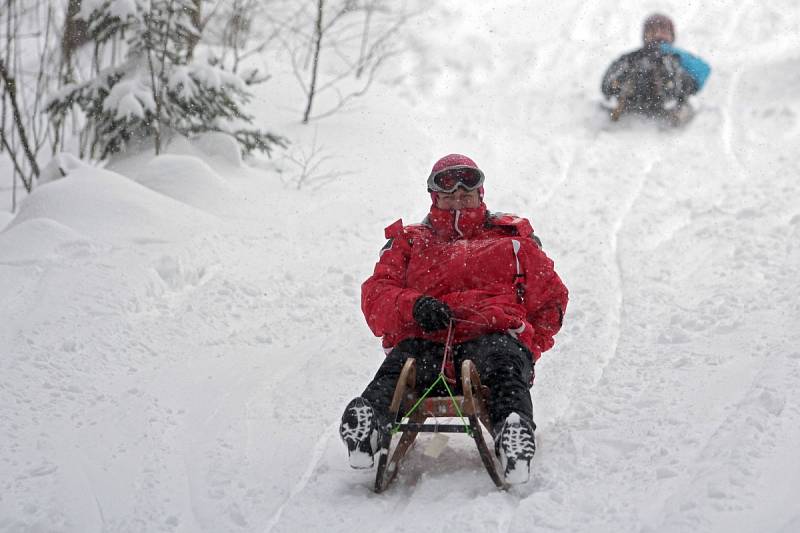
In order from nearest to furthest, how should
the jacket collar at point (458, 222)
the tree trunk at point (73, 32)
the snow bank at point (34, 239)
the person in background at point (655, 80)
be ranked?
the jacket collar at point (458, 222)
the snow bank at point (34, 239)
the tree trunk at point (73, 32)
the person in background at point (655, 80)

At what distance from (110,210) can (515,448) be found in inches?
147

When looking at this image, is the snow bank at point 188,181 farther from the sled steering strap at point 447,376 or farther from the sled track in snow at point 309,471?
the sled steering strap at point 447,376

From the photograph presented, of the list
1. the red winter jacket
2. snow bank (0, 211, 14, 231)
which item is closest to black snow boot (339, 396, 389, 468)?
the red winter jacket

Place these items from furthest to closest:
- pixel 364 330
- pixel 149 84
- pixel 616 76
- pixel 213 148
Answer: pixel 616 76 → pixel 213 148 → pixel 149 84 → pixel 364 330

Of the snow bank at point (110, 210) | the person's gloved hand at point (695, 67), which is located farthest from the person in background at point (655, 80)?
the snow bank at point (110, 210)

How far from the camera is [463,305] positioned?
344cm

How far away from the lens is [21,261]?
4934 millimetres

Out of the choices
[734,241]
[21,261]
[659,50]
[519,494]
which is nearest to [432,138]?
[659,50]

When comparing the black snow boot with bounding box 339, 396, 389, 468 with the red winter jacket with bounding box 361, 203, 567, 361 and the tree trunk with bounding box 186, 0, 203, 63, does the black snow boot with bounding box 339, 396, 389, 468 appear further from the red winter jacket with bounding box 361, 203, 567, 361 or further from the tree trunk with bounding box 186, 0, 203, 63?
the tree trunk with bounding box 186, 0, 203, 63

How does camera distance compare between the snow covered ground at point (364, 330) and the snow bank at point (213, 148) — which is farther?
the snow bank at point (213, 148)

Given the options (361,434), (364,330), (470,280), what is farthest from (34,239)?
(361,434)

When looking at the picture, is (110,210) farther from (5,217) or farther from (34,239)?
(5,217)

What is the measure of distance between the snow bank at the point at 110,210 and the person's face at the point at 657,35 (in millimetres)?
5887

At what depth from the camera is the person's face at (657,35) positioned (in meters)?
9.57
